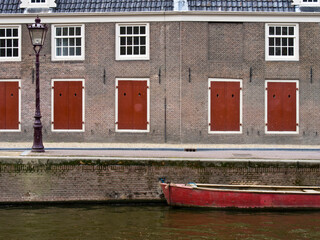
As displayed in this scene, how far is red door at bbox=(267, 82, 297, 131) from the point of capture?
26391 mm

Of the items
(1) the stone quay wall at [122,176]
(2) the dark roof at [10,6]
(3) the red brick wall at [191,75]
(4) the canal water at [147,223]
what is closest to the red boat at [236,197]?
(4) the canal water at [147,223]

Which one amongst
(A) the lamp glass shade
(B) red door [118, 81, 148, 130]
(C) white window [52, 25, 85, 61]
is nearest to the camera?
(A) the lamp glass shade

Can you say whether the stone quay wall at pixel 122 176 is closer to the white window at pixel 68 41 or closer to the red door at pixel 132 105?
the red door at pixel 132 105

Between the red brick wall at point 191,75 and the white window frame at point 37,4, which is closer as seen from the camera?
the red brick wall at point 191,75

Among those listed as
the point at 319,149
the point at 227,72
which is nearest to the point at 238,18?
the point at 227,72

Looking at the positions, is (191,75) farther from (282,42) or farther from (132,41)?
(282,42)

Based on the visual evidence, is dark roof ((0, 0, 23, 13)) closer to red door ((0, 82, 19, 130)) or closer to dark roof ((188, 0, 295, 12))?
red door ((0, 82, 19, 130))

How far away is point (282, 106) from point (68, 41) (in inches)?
353

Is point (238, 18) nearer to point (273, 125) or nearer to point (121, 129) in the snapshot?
point (273, 125)

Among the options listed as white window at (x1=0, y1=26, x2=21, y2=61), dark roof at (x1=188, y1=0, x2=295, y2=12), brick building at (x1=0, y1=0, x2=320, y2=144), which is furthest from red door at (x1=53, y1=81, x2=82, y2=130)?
dark roof at (x1=188, y1=0, x2=295, y2=12)

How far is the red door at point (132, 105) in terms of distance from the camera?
26.3m

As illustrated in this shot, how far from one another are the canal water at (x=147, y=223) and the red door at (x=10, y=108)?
9583 millimetres

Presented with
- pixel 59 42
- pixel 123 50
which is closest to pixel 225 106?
pixel 123 50

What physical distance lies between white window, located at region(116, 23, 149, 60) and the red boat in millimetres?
10070
